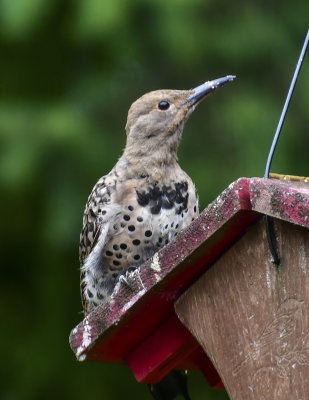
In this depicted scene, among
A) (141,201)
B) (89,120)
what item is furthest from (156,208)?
(89,120)

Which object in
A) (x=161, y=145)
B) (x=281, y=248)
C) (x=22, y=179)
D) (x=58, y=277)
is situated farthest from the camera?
(x=58, y=277)

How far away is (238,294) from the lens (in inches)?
104

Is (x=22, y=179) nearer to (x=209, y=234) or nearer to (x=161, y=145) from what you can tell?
(x=161, y=145)

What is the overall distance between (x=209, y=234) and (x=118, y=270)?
1.19 m

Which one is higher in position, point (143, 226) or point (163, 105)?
point (163, 105)

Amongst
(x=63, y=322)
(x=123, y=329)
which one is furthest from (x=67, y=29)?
(x=123, y=329)

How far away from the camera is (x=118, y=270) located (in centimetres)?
367

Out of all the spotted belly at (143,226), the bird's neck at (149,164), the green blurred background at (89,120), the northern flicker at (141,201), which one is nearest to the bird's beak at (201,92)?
the northern flicker at (141,201)

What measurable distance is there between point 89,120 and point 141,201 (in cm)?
155

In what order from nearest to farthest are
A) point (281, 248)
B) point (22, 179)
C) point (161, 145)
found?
point (281, 248)
point (161, 145)
point (22, 179)

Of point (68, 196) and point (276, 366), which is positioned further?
point (68, 196)

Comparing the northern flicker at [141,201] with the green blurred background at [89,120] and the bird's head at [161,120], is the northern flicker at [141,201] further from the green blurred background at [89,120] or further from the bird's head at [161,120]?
the green blurred background at [89,120]

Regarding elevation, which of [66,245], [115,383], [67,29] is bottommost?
[115,383]

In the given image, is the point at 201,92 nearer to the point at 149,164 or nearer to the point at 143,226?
the point at 149,164
